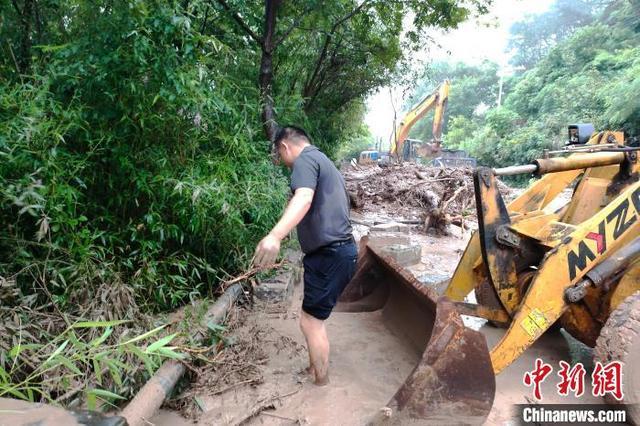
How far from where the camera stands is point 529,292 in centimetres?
281

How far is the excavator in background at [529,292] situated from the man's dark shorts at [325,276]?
2.08 feet

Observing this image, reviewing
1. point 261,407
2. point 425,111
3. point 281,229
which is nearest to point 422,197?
point 425,111

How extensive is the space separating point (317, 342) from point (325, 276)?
45cm

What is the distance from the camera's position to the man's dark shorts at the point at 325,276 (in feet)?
9.57

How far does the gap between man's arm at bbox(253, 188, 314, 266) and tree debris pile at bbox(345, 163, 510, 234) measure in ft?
22.2

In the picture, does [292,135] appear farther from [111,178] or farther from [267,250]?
[111,178]

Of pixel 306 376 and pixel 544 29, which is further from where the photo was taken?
pixel 544 29

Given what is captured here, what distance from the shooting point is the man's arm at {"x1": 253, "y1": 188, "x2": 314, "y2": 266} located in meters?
2.36

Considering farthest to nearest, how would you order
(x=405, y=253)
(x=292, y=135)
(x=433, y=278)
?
(x=405, y=253)
(x=433, y=278)
(x=292, y=135)

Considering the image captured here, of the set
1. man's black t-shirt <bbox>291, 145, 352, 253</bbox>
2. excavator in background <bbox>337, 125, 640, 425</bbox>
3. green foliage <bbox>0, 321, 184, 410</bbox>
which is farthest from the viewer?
Answer: man's black t-shirt <bbox>291, 145, 352, 253</bbox>

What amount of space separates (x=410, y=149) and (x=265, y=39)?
706 inches

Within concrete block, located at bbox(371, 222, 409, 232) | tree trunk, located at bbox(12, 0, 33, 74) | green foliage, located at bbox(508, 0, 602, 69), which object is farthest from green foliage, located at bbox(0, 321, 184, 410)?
green foliage, located at bbox(508, 0, 602, 69)

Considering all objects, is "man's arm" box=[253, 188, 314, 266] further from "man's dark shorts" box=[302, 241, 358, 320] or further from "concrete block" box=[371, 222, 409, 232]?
"concrete block" box=[371, 222, 409, 232]

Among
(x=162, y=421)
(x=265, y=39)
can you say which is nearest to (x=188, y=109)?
(x=162, y=421)
